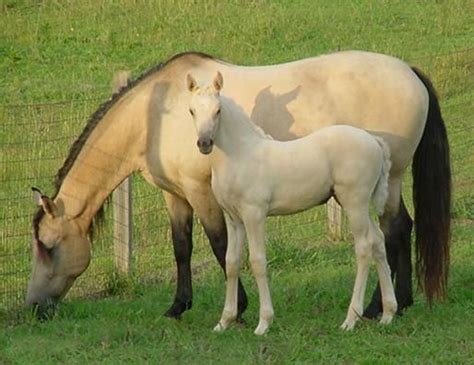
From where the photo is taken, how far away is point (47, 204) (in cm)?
855

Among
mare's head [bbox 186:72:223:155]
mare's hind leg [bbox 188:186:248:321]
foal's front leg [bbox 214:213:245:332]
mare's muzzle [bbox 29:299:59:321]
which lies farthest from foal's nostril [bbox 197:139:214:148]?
mare's muzzle [bbox 29:299:59:321]

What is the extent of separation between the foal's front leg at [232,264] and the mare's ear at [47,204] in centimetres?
136

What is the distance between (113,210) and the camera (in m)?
10.3

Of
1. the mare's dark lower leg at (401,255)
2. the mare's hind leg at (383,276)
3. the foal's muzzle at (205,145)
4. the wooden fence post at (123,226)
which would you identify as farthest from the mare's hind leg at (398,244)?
the wooden fence post at (123,226)

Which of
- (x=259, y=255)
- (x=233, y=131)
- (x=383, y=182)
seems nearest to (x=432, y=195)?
(x=383, y=182)

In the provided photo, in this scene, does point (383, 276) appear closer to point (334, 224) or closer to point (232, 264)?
point (232, 264)

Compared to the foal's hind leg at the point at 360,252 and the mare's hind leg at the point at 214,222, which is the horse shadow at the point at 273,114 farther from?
the foal's hind leg at the point at 360,252

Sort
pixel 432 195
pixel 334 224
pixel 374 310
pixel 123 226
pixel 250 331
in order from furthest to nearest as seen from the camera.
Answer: pixel 334 224
pixel 123 226
pixel 432 195
pixel 374 310
pixel 250 331

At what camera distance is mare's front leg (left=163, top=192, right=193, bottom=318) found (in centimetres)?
866

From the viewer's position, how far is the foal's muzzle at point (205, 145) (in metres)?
7.25

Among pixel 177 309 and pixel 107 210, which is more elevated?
pixel 107 210

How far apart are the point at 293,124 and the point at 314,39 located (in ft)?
35.3

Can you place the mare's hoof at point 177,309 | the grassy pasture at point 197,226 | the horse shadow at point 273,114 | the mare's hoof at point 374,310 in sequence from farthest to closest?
the mare's hoof at point 177,309
the horse shadow at point 273,114
the mare's hoof at point 374,310
the grassy pasture at point 197,226

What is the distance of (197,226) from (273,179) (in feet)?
12.2
